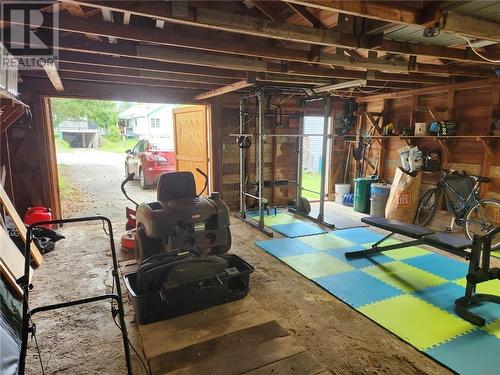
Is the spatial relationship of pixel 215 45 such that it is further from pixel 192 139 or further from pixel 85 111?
pixel 85 111

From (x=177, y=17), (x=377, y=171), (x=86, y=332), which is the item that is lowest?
(x=86, y=332)

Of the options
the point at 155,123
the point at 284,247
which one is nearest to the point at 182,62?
the point at 284,247

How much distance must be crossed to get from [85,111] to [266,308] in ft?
72.8

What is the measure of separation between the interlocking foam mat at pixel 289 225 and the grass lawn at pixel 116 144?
16.7 m

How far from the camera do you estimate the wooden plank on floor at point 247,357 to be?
191 cm

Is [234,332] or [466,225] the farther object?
[466,225]

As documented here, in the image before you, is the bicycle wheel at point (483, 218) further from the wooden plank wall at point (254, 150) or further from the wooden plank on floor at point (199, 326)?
the wooden plank on floor at point (199, 326)

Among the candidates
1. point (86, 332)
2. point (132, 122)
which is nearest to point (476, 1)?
point (86, 332)

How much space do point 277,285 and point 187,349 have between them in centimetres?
120

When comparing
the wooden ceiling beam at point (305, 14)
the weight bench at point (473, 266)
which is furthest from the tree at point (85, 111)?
the weight bench at point (473, 266)

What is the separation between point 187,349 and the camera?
6.88 feet

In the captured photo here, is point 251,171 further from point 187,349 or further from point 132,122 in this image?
point 132,122

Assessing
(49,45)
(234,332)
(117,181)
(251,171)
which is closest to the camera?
(234,332)

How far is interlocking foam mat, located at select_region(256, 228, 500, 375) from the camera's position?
2.12 meters
